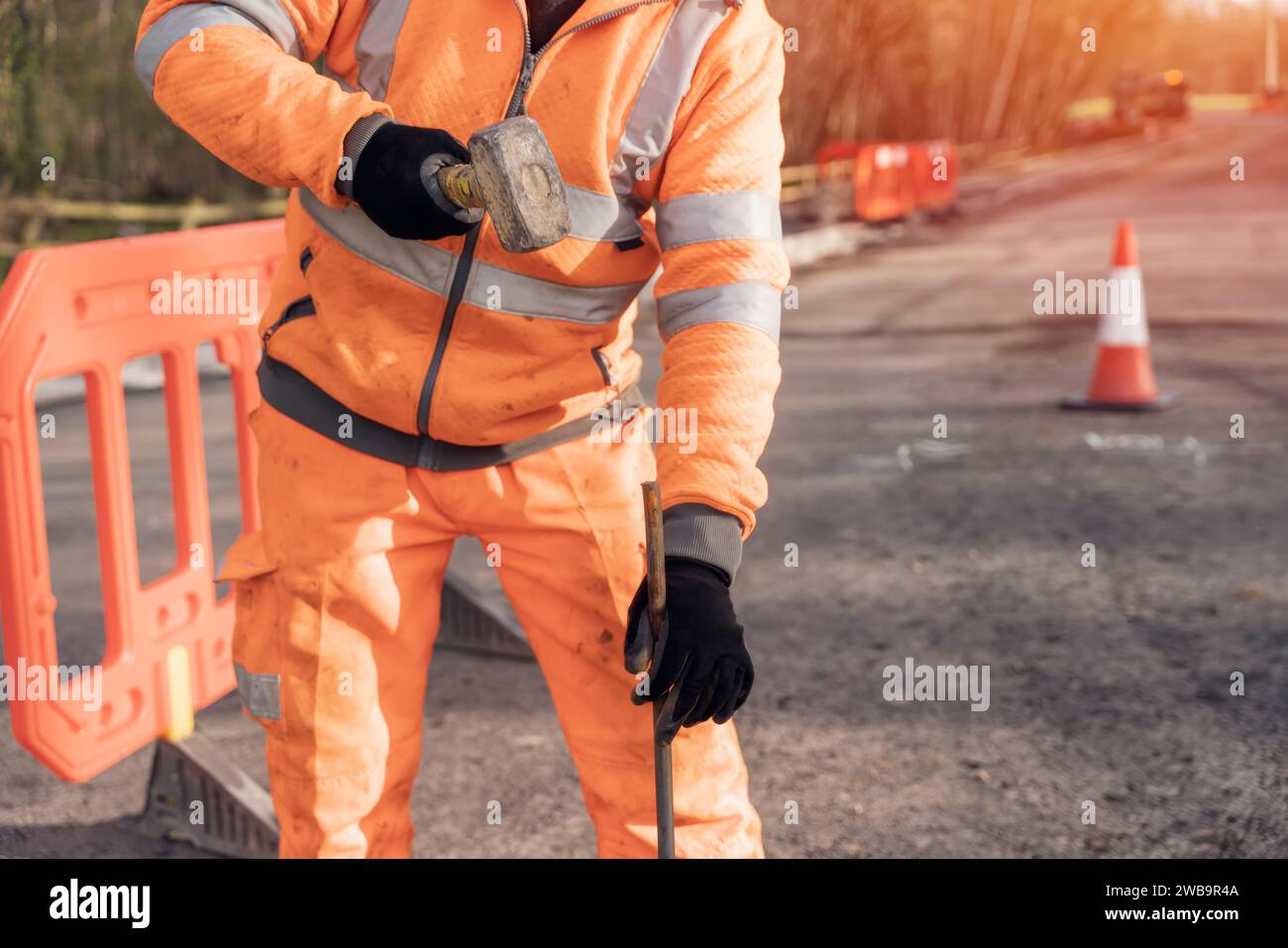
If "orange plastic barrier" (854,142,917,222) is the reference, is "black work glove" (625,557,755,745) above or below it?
below

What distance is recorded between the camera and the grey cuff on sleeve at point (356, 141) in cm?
215

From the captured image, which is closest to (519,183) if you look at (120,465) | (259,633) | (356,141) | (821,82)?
(356,141)

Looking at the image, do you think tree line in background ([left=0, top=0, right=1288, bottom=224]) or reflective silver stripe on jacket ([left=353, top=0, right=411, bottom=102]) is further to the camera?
tree line in background ([left=0, top=0, right=1288, bottom=224])

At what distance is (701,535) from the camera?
2.27 metres

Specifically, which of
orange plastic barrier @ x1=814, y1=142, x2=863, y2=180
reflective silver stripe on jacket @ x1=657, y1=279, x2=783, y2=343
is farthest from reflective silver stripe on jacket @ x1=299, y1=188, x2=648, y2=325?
orange plastic barrier @ x1=814, y1=142, x2=863, y2=180

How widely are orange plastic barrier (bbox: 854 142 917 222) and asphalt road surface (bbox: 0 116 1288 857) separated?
1191cm

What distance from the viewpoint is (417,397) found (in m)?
2.38

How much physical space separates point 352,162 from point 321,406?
1.53 ft

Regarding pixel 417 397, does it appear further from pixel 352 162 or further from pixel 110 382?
pixel 110 382

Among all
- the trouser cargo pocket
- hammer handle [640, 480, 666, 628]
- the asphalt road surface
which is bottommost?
the asphalt road surface

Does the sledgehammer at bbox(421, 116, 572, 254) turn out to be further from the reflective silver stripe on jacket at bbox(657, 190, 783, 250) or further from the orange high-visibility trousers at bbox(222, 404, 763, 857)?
the orange high-visibility trousers at bbox(222, 404, 763, 857)

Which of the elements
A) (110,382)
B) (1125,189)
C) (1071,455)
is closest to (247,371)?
(110,382)

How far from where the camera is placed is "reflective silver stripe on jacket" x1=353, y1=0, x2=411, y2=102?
2336mm
